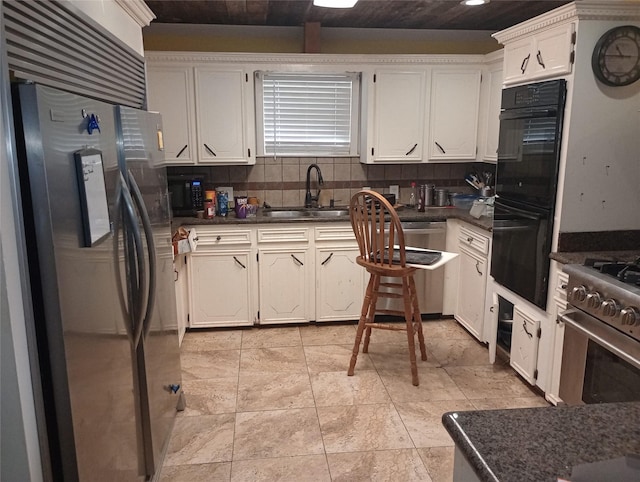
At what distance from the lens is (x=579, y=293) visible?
239cm

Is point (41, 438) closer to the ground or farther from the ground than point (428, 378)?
farther from the ground

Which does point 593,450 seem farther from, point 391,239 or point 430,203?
point 430,203

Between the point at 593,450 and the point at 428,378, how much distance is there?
7.55ft

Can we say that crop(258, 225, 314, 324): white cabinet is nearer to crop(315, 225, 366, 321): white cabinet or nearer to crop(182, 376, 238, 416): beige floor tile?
crop(315, 225, 366, 321): white cabinet

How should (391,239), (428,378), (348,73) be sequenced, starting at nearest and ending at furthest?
1. (391,239)
2. (428,378)
3. (348,73)

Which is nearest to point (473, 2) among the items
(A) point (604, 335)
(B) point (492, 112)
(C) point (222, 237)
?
(B) point (492, 112)

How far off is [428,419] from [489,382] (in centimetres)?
65

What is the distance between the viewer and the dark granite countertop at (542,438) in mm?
953

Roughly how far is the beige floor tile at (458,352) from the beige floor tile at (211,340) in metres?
1.44

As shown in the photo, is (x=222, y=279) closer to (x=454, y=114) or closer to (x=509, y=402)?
(x=509, y=402)

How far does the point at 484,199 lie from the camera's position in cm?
399

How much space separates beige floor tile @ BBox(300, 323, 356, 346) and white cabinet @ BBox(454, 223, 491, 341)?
0.89 meters

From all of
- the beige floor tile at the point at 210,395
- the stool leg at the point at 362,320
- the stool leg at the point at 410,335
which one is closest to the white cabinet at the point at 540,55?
the stool leg at the point at 410,335

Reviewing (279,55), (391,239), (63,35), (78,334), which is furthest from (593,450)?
(279,55)
